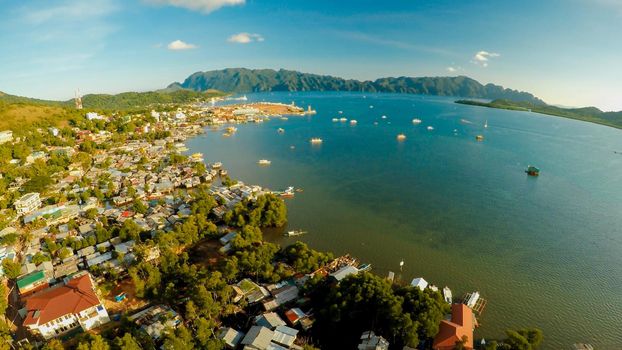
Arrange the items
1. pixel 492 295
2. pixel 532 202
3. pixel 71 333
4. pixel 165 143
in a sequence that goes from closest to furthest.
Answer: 1. pixel 71 333
2. pixel 492 295
3. pixel 532 202
4. pixel 165 143

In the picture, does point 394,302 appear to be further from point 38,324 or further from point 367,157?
point 367,157

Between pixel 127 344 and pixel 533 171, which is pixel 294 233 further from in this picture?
pixel 533 171

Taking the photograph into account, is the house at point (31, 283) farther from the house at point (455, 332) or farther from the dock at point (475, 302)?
the dock at point (475, 302)

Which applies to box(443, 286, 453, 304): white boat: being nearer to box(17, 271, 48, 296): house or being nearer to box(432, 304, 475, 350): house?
box(432, 304, 475, 350): house

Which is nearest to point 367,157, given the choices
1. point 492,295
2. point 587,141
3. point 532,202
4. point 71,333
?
point 532,202

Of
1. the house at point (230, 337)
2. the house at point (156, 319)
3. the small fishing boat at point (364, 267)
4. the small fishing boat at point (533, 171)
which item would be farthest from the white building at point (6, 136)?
the small fishing boat at point (533, 171)

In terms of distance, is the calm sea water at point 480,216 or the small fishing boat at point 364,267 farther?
the small fishing boat at point 364,267
